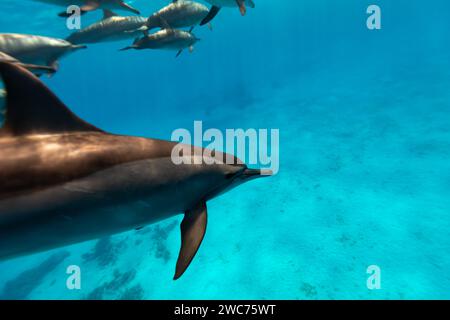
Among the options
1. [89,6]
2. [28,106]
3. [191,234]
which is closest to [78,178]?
[28,106]

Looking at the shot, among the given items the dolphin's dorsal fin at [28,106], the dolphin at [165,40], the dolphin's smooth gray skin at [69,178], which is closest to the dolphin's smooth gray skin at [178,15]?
the dolphin at [165,40]

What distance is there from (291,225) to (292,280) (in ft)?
7.48

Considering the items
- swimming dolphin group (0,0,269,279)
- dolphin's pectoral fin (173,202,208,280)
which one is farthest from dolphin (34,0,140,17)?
dolphin's pectoral fin (173,202,208,280)

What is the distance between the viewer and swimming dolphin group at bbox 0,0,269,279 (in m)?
2.06

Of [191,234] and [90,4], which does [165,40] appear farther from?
[191,234]

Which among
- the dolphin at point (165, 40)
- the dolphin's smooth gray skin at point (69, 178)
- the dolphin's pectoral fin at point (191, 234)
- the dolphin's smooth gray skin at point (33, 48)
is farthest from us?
the dolphin at point (165, 40)

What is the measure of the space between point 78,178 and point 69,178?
0.19 feet

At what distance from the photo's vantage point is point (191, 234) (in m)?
2.81

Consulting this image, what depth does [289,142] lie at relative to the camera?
1709 cm

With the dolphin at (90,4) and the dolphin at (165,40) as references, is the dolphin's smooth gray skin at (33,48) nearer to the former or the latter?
the dolphin at (90,4)

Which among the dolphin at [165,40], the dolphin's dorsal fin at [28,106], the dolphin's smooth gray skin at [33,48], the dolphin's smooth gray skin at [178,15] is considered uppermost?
the dolphin's smooth gray skin at [178,15]

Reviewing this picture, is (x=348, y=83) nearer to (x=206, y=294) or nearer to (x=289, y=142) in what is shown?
(x=289, y=142)

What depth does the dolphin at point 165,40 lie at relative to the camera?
6.78 metres
